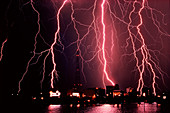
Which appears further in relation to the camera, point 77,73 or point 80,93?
point 77,73

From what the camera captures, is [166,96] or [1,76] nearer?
[1,76]

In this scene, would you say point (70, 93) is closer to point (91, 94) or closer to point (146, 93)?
point (91, 94)

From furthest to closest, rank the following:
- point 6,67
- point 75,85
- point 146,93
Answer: point 75,85 < point 146,93 < point 6,67

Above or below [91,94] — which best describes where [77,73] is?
above

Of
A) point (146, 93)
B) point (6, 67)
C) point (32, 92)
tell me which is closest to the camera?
point (6, 67)

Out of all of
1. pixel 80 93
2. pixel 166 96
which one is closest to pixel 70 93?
pixel 80 93

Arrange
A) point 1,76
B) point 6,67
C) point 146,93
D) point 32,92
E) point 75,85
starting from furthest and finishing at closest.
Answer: point 75,85
point 146,93
point 32,92
point 6,67
point 1,76

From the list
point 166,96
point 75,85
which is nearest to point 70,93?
point 75,85

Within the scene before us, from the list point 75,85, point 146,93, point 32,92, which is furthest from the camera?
point 75,85

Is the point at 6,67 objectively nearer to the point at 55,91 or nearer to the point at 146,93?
the point at 55,91
